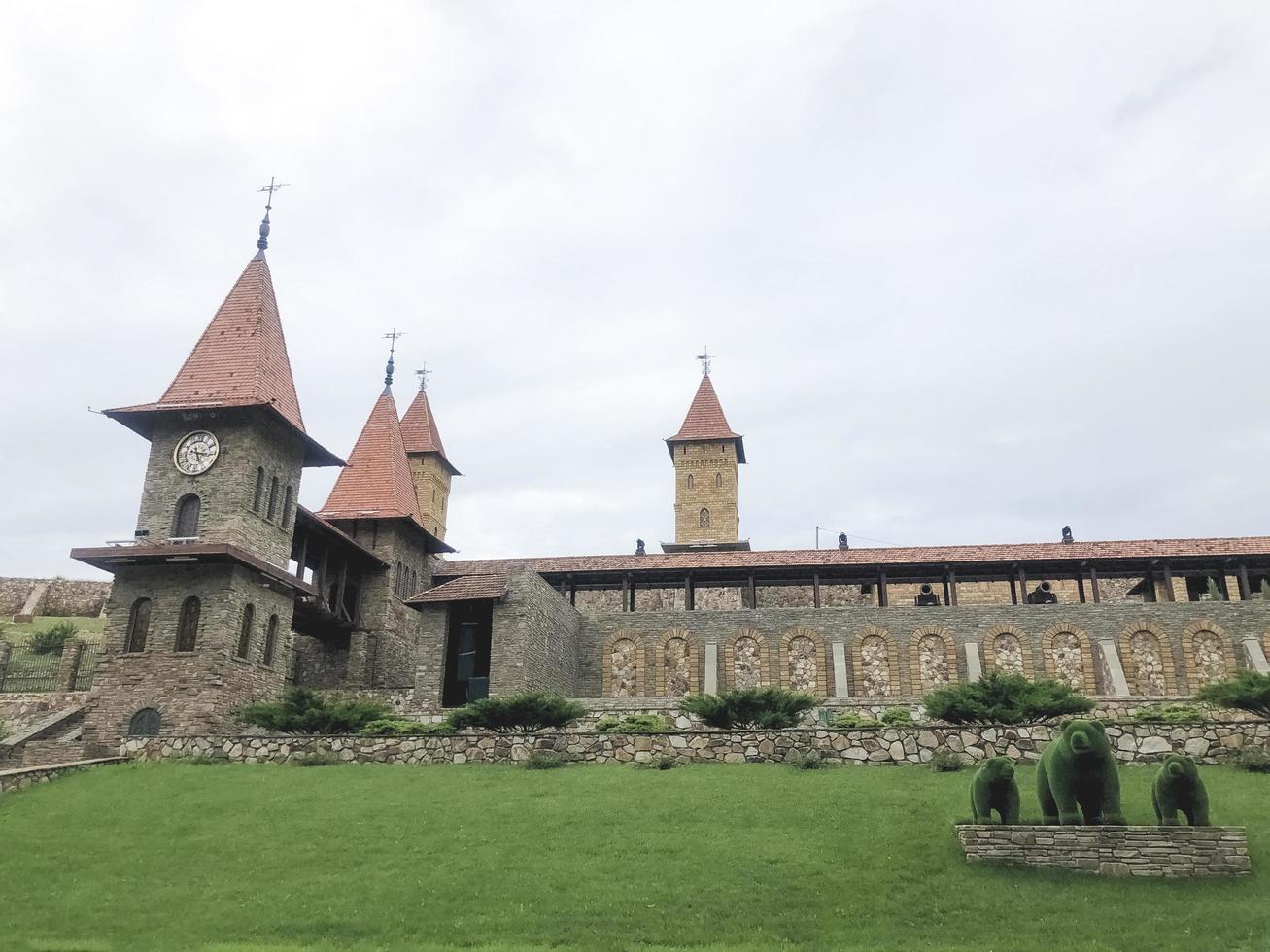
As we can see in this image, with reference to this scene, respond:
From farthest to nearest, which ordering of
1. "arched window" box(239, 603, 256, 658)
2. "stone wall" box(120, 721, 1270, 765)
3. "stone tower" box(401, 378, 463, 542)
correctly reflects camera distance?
"stone tower" box(401, 378, 463, 542), "arched window" box(239, 603, 256, 658), "stone wall" box(120, 721, 1270, 765)

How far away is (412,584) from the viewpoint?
32.4 m

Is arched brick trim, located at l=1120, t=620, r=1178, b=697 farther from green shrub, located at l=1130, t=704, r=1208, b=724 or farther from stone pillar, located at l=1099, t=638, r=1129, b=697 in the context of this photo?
green shrub, located at l=1130, t=704, r=1208, b=724

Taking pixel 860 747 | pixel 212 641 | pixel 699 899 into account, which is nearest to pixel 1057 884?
pixel 699 899

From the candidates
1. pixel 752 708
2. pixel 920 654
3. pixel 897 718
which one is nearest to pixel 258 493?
pixel 752 708

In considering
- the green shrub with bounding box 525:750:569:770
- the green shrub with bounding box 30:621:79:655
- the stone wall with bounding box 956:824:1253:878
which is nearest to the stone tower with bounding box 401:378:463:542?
the green shrub with bounding box 30:621:79:655

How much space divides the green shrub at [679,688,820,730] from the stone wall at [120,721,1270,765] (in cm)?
71

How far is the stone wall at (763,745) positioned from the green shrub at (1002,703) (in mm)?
474

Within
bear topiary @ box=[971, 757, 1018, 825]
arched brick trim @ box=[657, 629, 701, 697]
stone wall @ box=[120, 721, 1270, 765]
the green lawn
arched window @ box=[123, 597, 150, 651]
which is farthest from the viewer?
arched brick trim @ box=[657, 629, 701, 697]

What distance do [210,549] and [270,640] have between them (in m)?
3.14

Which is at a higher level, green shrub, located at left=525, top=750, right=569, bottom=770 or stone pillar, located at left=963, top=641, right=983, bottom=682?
stone pillar, located at left=963, top=641, right=983, bottom=682

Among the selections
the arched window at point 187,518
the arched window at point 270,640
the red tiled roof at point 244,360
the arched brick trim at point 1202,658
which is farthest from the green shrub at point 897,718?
the arched window at point 187,518

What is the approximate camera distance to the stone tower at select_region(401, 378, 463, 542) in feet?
143

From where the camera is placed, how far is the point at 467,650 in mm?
24406

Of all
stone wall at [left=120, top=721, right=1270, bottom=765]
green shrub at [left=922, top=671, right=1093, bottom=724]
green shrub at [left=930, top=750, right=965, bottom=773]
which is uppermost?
green shrub at [left=922, top=671, right=1093, bottom=724]
